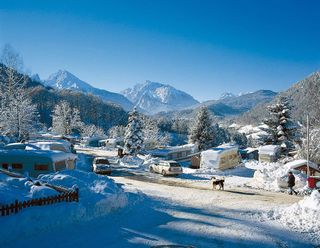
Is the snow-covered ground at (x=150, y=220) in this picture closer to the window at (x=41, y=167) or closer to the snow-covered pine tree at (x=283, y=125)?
the window at (x=41, y=167)

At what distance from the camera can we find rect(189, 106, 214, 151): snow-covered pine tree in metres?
61.3

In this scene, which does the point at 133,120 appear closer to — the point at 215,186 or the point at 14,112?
the point at 14,112

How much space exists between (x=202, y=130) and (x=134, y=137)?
1274 centimetres

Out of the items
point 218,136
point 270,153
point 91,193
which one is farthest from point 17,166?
point 218,136

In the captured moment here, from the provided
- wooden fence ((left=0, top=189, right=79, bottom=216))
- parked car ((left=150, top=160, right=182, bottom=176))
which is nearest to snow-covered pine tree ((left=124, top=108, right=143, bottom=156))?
parked car ((left=150, top=160, right=182, bottom=176))

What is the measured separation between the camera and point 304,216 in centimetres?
1590

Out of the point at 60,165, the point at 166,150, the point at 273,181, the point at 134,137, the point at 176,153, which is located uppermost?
the point at 134,137

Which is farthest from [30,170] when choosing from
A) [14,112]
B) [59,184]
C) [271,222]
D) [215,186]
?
[14,112]

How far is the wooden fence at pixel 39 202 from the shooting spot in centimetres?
1231

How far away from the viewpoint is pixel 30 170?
Result: 2722cm

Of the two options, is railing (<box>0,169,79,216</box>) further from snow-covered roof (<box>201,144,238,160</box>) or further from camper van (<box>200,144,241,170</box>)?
snow-covered roof (<box>201,144,238,160</box>)

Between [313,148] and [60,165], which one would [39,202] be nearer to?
[60,165]

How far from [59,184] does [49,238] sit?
639 centimetres

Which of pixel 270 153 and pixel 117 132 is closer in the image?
pixel 270 153
